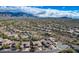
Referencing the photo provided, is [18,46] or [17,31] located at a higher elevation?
[17,31]
